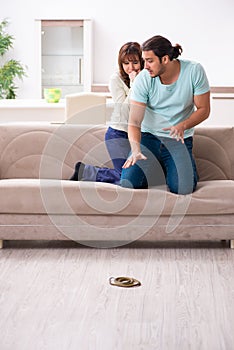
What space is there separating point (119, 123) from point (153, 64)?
0.49 m

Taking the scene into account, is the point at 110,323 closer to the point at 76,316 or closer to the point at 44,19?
the point at 76,316

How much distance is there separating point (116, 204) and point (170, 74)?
820mm

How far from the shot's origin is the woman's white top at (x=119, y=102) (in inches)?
175

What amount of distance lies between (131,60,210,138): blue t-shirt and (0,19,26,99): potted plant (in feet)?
14.0

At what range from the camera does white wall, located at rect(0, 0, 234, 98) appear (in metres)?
8.59

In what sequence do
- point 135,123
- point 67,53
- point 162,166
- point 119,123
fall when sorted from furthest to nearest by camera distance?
point 67,53, point 119,123, point 162,166, point 135,123

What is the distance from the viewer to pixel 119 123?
14.4 ft

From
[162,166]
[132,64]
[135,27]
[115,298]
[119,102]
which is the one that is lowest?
[115,298]

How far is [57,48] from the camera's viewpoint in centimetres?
Answer: 858

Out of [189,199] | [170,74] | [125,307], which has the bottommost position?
[125,307]

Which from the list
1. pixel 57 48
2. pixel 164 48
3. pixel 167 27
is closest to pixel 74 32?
pixel 57 48

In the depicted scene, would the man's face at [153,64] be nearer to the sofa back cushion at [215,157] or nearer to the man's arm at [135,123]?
the man's arm at [135,123]

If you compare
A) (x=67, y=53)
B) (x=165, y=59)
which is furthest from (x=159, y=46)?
(x=67, y=53)

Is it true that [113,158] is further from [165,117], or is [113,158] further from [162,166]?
[165,117]
